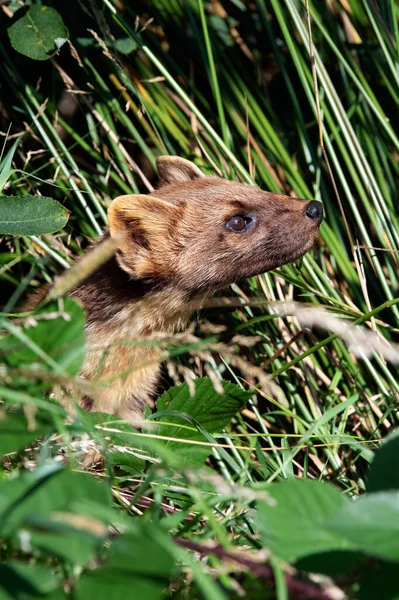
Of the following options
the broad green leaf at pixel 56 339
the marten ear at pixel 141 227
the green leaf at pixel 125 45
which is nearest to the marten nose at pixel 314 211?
the marten ear at pixel 141 227

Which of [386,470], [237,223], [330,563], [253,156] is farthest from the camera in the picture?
[253,156]

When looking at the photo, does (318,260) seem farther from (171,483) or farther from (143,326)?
(171,483)

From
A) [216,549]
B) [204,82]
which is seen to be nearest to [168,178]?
[204,82]

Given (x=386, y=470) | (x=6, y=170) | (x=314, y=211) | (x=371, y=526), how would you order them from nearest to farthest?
1. (x=371, y=526)
2. (x=386, y=470)
3. (x=6, y=170)
4. (x=314, y=211)

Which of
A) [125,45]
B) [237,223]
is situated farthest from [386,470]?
[125,45]

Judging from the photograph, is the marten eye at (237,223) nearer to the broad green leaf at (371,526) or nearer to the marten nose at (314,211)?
the marten nose at (314,211)

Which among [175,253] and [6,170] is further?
[175,253]

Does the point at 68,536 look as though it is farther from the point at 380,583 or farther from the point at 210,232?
the point at 210,232

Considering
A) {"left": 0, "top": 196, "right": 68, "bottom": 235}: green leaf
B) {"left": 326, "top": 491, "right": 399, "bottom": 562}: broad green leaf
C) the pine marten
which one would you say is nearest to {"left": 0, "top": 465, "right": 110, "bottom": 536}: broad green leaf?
{"left": 326, "top": 491, "right": 399, "bottom": 562}: broad green leaf
